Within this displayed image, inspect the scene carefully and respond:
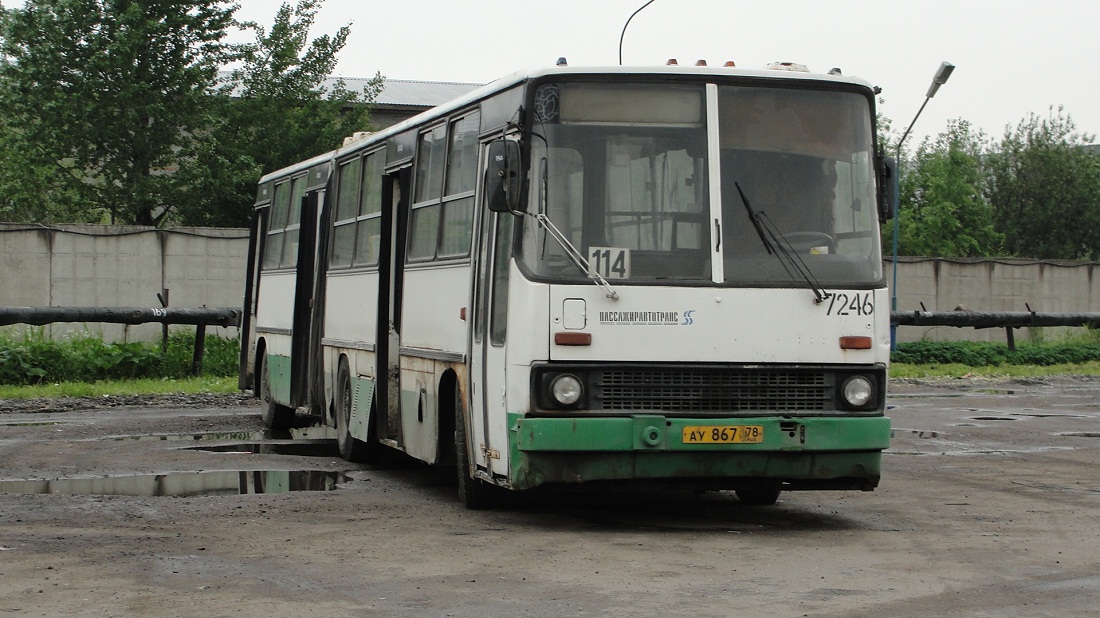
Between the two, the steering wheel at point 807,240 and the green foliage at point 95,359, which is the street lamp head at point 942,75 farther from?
the steering wheel at point 807,240

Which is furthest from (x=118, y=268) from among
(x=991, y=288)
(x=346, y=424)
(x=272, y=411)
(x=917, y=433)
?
(x=991, y=288)

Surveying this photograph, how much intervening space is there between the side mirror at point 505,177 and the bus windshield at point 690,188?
A: 0.69 ft

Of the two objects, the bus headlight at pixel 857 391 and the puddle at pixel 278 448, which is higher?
the bus headlight at pixel 857 391

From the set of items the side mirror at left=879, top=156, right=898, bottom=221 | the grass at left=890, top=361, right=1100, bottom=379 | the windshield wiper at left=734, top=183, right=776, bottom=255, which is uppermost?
the side mirror at left=879, top=156, right=898, bottom=221

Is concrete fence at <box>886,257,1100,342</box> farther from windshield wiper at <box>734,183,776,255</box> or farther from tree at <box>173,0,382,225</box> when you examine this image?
windshield wiper at <box>734,183,776,255</box>

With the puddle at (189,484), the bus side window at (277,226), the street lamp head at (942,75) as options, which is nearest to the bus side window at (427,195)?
the puddle at (189,484)

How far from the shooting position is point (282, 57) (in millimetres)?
39312

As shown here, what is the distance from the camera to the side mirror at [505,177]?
32.8 feet

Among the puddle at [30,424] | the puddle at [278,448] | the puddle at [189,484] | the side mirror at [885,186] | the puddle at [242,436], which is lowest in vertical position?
the puddle at [189,484]

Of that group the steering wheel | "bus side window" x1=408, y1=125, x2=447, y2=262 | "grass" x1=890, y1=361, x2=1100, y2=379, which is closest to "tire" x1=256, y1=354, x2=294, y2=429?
"bus side window" x1=408, y1=125, x2=447, y2=262

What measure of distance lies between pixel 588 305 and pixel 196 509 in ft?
10.3

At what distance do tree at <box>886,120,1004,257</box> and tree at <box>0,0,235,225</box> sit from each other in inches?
1554

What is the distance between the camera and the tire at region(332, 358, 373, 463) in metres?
14.8

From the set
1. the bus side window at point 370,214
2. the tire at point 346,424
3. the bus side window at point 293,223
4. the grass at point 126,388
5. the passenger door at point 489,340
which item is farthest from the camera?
the grass at point 126,388
